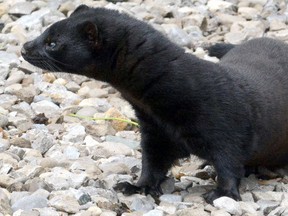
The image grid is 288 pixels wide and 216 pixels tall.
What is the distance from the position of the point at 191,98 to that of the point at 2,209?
4.00 ft

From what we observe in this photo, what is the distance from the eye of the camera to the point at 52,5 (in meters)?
8.82

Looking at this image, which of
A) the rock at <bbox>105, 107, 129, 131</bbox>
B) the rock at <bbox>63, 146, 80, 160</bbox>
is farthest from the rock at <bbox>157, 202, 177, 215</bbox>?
the rock at <bbox>105, 107, 129, 131</bbox>

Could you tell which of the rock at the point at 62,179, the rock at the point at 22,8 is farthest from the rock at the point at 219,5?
the rock at the point at 62,179

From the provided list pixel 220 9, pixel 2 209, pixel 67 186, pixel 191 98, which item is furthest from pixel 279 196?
pixel 220 9

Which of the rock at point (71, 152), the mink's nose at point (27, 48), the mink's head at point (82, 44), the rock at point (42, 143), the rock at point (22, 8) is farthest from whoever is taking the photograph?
the rock at point (22, 8)

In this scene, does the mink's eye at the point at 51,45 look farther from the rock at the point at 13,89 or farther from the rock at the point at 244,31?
the rock at the point at 244,31

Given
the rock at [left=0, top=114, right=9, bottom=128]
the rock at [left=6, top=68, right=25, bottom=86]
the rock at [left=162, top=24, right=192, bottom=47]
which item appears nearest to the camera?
the rock at [left=0, top=114, right=9, bottom=128]

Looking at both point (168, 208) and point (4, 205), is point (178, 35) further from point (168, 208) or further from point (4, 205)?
point (4, 205)

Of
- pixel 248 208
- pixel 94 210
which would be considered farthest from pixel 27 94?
pixel 248 208

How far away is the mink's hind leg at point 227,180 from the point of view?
532 centimetres

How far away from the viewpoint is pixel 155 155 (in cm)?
565

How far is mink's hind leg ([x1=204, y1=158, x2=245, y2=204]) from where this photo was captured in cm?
532

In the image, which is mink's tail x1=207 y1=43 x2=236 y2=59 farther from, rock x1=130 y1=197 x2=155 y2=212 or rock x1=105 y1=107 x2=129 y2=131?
rock x1=130 y1=197 x2=155 y2=212

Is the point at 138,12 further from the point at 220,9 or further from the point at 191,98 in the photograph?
the point at 191,98
